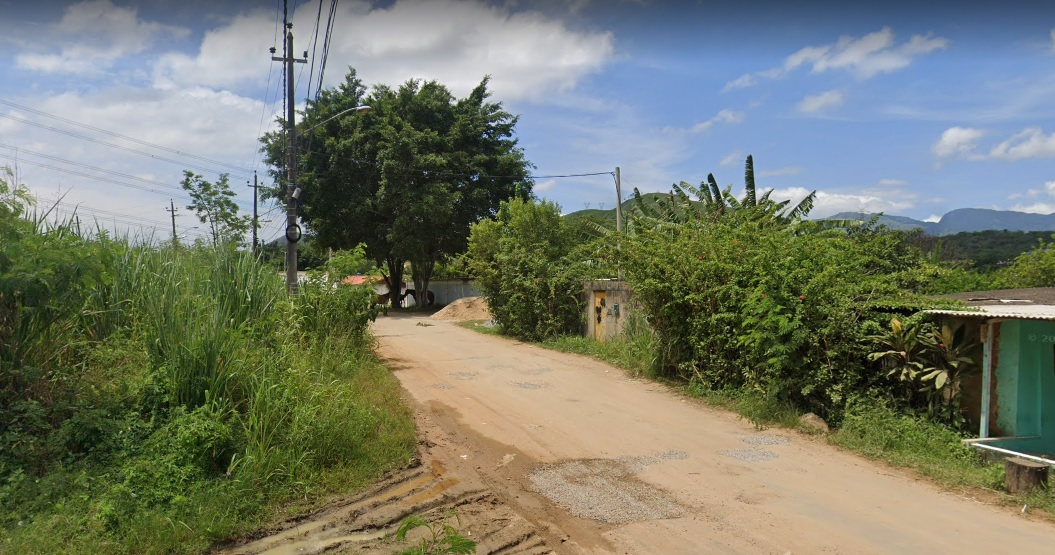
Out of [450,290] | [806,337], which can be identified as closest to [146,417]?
[806,337]

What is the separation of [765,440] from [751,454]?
719 mm

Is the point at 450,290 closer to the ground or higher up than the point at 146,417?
closer to the ground

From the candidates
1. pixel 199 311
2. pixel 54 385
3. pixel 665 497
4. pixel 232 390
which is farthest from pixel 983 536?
pixel 54 385

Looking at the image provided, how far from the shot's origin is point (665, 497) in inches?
245

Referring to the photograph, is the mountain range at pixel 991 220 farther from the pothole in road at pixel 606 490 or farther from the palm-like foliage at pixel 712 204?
the pothole in road at pixel 606 490

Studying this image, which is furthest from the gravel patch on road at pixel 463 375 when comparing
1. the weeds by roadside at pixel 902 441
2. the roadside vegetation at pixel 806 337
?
the weeds by roadside at pixel 902 441

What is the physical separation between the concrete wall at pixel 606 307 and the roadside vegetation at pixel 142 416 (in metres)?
8.97

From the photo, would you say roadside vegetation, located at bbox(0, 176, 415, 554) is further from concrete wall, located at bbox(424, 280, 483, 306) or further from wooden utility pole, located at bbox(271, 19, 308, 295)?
concrete wall, located at bbox(424, 280, 483, 306)

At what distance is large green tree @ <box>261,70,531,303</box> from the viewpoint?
32750 millimetres

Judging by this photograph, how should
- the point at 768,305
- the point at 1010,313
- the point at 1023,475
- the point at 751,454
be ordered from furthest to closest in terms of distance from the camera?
the point at 768,305, the point at 751,454, the point at 1010,313, the point at 1023,475

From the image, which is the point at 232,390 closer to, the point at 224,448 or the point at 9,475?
the point at 224,448

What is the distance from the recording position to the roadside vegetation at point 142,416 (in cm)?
518

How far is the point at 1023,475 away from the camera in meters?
6.20

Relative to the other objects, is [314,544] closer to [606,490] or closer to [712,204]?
[606,490]
